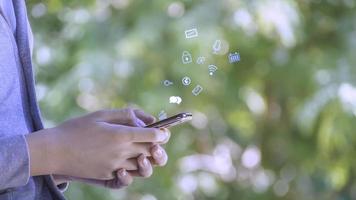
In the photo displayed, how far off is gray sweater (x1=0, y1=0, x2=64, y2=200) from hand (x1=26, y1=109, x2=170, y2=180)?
2 centimetres

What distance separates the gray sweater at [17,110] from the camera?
59cm

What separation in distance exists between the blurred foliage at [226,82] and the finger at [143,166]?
749mm

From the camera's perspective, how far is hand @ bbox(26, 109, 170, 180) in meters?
0.61

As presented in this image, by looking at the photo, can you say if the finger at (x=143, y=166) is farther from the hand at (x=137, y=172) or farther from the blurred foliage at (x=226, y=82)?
the blurred foliage at (x=226, y=82)

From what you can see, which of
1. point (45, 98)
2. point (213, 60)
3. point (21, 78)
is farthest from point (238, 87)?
point (21, 78)

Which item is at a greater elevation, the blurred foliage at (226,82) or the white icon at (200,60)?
the white icon at (200,60)

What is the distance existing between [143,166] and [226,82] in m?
1.07

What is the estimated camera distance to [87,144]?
62 centimetres

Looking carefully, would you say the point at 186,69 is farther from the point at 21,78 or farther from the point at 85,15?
the point at 85,15

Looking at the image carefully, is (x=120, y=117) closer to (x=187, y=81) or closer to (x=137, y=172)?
(x=137, y=172)

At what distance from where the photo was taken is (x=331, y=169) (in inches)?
74.3

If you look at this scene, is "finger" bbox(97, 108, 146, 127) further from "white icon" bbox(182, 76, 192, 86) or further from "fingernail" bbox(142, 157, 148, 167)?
"white icon" bbox(182, 76, 192, 86)

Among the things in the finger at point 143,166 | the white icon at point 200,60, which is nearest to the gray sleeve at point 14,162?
the finger at point 143,166

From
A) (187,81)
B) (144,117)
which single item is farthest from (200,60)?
(144,117)
